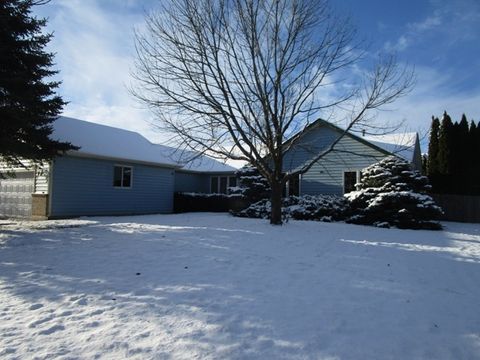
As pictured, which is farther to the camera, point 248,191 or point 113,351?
point 248,191

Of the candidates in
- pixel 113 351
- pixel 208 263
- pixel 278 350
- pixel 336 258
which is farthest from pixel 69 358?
pixel 336 258

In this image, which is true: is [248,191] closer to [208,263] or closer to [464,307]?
[208,263]

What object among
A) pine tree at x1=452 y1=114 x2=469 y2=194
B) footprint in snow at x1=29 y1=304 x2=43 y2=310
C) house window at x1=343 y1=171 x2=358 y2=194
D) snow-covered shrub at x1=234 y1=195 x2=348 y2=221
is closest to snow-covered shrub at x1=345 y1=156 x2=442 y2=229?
snow-covered shrub at x1=234 y1=195 x2=348 y2=221

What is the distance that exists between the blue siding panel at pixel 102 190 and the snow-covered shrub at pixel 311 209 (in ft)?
16.7

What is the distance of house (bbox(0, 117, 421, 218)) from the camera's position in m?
16.6

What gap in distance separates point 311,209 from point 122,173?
378 inches

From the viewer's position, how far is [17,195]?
1786 centimetres

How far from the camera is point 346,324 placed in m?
4.22

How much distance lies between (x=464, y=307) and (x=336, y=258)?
10.2 feet

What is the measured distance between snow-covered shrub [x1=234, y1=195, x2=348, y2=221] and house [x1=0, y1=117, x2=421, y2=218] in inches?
93.9

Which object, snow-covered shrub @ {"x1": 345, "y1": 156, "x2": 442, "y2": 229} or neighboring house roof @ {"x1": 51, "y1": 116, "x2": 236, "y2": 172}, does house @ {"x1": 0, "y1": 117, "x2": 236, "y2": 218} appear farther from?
snow-covered shrub @ {"x1": 345, "y1": 156, "x2": 442, "y2": 229}

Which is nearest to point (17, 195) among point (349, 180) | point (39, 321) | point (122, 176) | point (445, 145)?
point (122, 176)

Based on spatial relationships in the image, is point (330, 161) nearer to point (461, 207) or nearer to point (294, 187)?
point (294, 187)

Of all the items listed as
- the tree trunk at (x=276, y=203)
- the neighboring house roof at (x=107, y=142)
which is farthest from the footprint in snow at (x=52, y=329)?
the neighboring house roof at (x=107, y=142)
